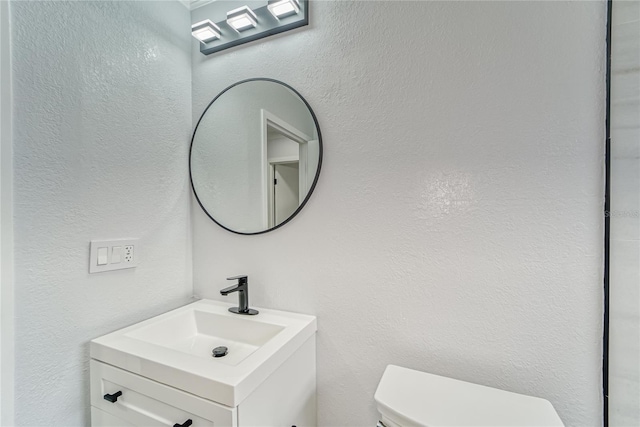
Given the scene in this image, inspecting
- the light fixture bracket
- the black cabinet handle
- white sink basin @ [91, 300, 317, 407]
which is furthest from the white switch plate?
the light fixture bracket

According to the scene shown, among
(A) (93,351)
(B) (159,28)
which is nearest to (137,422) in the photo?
(A) (93,351)

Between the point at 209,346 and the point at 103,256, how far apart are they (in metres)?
→ 0.55

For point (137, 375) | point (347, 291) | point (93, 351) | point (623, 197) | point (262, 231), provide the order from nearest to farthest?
point (623, 197) < point (137, 375) < point (93, 351) < point (347, 291) < point (262, 231)

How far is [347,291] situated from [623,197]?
35.2 inches

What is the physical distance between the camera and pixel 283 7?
119 centimetres

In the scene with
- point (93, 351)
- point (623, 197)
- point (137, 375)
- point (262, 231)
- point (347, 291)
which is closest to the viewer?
point (623, 197)

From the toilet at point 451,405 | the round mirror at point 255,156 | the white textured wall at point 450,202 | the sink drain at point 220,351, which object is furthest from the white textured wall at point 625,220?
the sink drain at point 220,351

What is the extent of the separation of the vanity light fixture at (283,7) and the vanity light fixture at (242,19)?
0.33 feet

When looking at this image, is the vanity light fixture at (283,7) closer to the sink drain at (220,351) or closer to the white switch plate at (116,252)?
the white switch plate at (116,252)

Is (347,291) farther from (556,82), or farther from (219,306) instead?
(556,82)

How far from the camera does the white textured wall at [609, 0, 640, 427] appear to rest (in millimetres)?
771

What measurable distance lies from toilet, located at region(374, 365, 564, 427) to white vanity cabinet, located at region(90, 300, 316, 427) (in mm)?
330

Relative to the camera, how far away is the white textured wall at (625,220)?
30.3 inches

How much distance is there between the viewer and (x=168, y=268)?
135 cm
